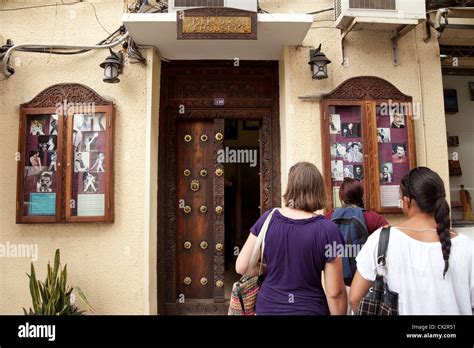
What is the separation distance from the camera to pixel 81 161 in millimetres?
4402

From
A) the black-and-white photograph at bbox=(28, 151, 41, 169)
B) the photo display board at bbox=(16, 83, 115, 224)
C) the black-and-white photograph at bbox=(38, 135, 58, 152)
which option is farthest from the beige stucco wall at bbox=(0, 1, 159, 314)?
the black-and-white photograph at bbox=(38, 135, 58, 152)

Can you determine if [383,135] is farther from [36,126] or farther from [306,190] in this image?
[36,126]

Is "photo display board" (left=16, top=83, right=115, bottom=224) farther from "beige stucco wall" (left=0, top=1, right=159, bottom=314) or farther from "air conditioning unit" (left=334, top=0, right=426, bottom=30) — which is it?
"air conditioning unit" (left=334, top=0, right=426, bottom=30)

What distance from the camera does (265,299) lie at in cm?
212

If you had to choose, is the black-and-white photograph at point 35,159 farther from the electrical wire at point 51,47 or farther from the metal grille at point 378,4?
the metal grille at point 378,4

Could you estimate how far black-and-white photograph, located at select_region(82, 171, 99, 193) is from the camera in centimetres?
438

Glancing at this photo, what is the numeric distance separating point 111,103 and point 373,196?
11.4ft

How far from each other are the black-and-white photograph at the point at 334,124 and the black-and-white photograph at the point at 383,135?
51 cm

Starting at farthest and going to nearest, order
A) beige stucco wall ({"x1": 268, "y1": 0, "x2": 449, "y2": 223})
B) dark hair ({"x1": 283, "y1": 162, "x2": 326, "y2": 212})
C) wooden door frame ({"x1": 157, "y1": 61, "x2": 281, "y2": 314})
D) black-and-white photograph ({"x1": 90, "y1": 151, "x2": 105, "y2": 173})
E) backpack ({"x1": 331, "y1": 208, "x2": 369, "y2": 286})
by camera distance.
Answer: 1. wooden door frame ({"x1": 157, "y1": 61, "x2": 281, "y2": 314})
2. beige stucco wall ({"x1": 268, "y1": 0, "x2": 449, "y2": 223})
3. black-and-white photograph ({"x1": 90, "y1": 151, "x2": 105, "y2": 173})
4. backpack ({"x1": 331, "y1": 208, "x2": 369, "y2": 286})
5. dark hair ({"x1": 283, "y1": 162, "x2": 326, "y2": 212})

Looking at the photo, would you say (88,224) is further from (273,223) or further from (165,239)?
(273,223)

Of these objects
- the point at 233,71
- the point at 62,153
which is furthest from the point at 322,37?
the point at 62,153

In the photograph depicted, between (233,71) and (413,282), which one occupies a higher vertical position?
(233,71)

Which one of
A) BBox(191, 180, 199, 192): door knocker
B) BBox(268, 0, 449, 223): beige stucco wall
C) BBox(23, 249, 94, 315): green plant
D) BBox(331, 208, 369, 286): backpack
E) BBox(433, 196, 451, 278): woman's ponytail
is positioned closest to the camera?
BBox(433, 196, 451, 278): woman's ponytail

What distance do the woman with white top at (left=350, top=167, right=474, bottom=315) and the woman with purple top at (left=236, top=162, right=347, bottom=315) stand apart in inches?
9.4
